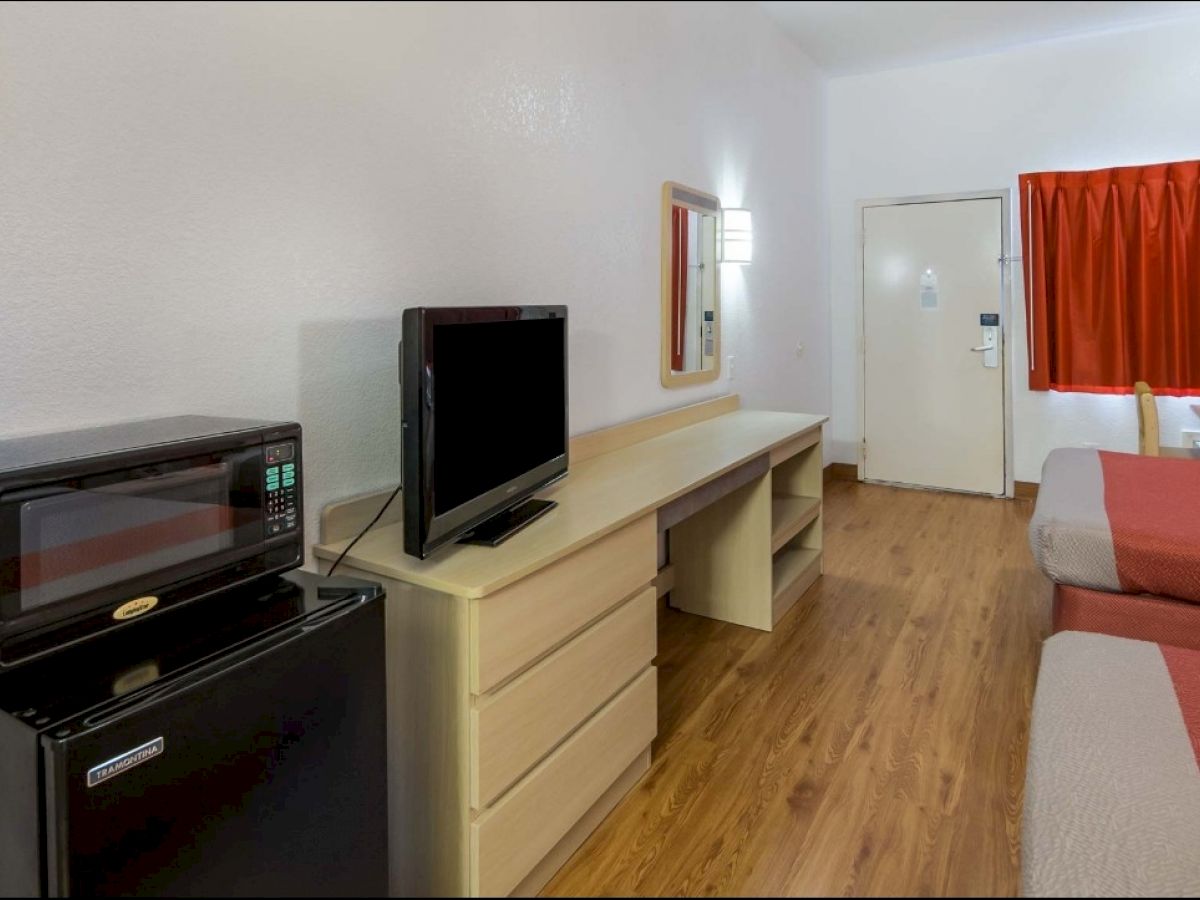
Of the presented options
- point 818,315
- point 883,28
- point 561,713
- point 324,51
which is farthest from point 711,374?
point 324,51

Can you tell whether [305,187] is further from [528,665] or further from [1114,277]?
[1114,277]

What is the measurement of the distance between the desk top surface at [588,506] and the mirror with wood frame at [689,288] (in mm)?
268

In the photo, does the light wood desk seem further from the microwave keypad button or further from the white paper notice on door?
the white paper notice on door

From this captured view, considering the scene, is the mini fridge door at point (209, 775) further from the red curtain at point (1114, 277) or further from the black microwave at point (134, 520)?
the red curtain at point (1114, 277)

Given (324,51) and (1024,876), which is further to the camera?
(324,51)

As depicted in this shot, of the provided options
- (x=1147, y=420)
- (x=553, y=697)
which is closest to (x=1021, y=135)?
(x=1147, y=420)

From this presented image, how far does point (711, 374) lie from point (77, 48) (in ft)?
8.29

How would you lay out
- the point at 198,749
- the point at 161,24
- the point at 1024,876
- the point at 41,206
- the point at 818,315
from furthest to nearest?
the point at 818,315 → the point at 41,206 → the point at 198,749 → the point at 161,24 → the point at 1024,876

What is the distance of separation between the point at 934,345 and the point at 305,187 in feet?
12.2

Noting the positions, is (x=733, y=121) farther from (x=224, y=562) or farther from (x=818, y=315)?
(x=224, y=562)

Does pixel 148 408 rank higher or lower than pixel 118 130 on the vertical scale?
lower

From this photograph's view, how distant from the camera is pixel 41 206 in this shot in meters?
1.06

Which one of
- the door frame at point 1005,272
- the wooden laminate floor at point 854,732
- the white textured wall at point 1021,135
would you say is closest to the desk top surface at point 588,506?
the wooden laminate floor at point 854,732

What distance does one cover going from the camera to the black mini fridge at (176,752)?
755 millimetres
